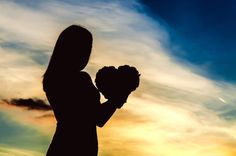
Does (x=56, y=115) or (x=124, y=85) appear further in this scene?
(x=124, y=85)

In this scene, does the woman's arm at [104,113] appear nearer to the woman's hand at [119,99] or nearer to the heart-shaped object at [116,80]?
the woman's hand at [119,99]

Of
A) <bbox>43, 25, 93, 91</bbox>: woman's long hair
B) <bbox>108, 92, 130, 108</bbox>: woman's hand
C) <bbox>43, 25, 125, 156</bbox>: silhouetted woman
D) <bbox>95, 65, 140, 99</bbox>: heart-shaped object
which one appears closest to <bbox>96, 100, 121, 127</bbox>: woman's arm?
<bbox>43, 25, 125, 156</bbox>: silhouetted woman

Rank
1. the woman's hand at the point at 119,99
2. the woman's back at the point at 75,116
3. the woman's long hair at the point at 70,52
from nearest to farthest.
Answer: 1. the woman's back at the point at 75,116
2. the woman's long hair at the point at 70,52
3. the woman's hand at the point at 119,99

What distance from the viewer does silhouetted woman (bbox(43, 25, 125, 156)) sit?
→ 185 inches

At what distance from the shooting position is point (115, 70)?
552cm

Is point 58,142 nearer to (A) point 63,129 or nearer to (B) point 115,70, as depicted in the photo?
(A) point 63,129

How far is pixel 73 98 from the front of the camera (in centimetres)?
478

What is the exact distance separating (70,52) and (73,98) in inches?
18.6

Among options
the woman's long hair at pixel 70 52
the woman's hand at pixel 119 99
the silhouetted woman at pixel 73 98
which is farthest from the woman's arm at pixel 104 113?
the woman's long hair at pixel 70 52

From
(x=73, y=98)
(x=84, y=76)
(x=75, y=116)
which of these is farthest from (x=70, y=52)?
(x=75, y=116)

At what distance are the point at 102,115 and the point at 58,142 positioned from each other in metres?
0.51

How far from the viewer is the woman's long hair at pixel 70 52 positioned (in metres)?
4.84

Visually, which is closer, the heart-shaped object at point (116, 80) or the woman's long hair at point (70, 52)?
the woman's long hair at point (70, 52)

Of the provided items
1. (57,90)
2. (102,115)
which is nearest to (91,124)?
(102,115)
